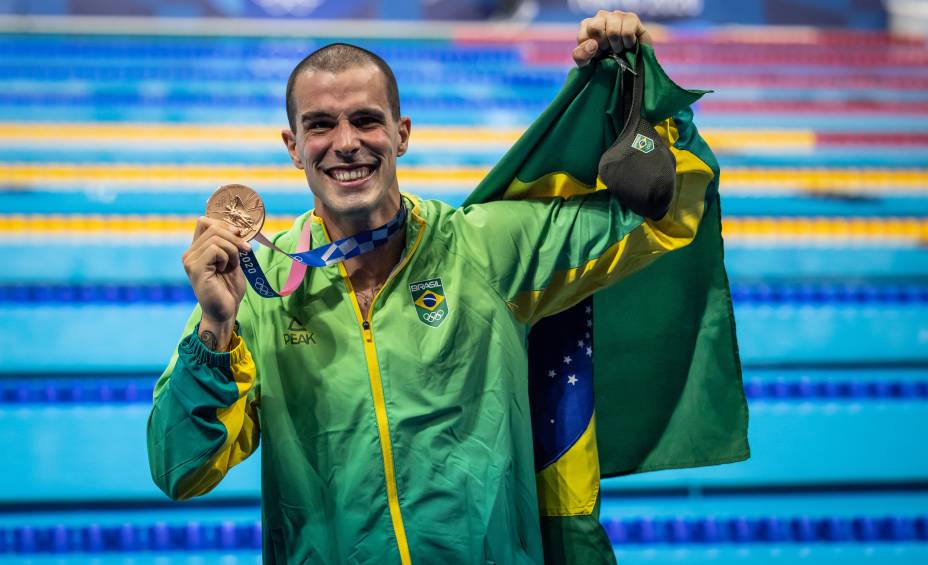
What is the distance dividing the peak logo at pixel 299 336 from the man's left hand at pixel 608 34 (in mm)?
634

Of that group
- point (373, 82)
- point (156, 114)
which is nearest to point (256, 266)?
point (373, 82)

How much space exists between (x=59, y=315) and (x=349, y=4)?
12.3ft

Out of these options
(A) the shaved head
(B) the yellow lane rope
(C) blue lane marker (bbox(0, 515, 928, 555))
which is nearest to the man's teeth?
(A) the shaved head

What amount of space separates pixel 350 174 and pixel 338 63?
171 millimetres

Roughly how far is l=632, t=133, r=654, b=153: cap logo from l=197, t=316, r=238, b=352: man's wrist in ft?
2.25

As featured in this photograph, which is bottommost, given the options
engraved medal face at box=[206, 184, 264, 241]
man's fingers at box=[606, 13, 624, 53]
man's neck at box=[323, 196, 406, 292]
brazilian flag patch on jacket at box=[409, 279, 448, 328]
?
brazilian flag patch on jacket at box=[409, 279, 448, 328]

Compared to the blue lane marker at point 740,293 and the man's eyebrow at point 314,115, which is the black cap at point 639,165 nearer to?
the man's eyebrow at point 314,115

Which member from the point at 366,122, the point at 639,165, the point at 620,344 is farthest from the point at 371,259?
the point at 620,344

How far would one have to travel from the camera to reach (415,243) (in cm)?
171

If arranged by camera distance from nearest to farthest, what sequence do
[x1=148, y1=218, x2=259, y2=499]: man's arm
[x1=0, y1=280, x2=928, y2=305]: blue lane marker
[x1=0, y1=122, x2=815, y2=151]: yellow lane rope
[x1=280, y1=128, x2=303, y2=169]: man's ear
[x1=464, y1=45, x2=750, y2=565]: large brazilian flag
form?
[x1=148, y1=218, x2=259, y2=499]: man's arm, [x1=280, y1=128, x2=303, y2=169]: man's ear, [x1=464, y1=45, x2=750, y2=565]: large brazilian flag, [x1=0, y1=280, x2=928, y2=305]: blue lane marker, [x1=0, y1=122, x2=815, y2=151]: yellow lane rope

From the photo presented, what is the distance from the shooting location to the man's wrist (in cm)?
152

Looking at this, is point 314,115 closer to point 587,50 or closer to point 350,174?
point 350,174

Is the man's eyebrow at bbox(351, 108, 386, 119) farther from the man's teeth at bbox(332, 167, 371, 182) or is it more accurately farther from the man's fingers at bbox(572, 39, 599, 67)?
the man's fingers at bbox(572, 39, 599, 67)

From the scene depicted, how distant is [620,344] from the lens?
6.62ft
